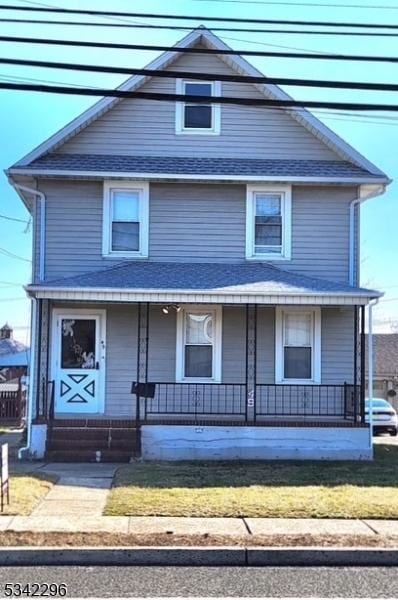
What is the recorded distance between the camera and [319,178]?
14219 mm

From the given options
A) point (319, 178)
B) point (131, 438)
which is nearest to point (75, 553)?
point (131, 438)

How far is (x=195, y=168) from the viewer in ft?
47.0

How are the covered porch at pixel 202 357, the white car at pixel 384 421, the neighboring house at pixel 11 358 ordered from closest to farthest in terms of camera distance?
the covered porch at pixel 202 357 < the white car at pixel 384 421 < the neighboring house at pixel 11 358

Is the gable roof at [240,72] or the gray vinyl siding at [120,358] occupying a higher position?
the gable roof at [240,72]

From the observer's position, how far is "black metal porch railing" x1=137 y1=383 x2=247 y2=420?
1389cm

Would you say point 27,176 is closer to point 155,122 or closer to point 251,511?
point 155,122

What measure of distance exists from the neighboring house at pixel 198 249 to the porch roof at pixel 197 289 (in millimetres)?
111

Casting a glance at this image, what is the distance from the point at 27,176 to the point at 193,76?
6246 millimetres

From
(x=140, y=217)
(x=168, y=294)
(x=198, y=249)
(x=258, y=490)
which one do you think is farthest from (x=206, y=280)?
(x=258, y=490)

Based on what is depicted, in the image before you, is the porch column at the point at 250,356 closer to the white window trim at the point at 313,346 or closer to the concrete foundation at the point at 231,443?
the white window trim at the point at 313,346

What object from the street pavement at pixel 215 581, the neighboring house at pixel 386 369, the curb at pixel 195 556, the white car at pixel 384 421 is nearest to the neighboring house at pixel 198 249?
the curb at pixel 195 556

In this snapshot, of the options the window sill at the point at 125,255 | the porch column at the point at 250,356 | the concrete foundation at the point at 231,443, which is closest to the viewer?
the concrete foundation at the point at 231,443

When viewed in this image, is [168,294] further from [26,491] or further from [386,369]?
[386,369]

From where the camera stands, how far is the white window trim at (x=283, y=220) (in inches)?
575
